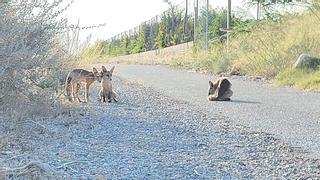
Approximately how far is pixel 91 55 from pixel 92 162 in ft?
42.9

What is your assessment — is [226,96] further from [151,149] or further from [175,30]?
[175,30]

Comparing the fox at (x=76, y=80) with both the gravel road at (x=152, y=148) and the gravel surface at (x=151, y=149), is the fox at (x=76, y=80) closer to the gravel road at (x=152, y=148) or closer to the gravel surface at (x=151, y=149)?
the gravel road at (x=152, y=148)

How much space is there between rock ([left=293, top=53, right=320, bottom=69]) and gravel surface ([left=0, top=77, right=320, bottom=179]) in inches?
334

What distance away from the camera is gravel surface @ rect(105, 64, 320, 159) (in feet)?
29.6

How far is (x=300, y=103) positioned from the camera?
13570 mm

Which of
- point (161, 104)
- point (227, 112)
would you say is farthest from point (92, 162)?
point (161, 104)

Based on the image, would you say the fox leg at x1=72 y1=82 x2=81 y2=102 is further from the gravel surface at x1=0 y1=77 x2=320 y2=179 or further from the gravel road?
the gravel surface at x1=0 y1=77 x2=320 y2=179

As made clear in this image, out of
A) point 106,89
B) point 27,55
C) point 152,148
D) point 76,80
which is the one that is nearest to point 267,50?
point 106,89

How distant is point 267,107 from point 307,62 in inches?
271

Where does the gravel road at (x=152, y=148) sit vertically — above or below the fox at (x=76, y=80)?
below

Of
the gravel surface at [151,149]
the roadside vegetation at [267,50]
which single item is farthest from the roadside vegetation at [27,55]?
the roadside vegetation at [267,50]

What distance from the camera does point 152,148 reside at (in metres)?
7.82

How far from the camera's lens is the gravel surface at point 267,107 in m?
9.03

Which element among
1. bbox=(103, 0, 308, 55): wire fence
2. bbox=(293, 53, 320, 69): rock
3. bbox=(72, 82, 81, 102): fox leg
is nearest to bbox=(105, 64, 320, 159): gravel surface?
bbox=(293, 53, 320, 69): rock
